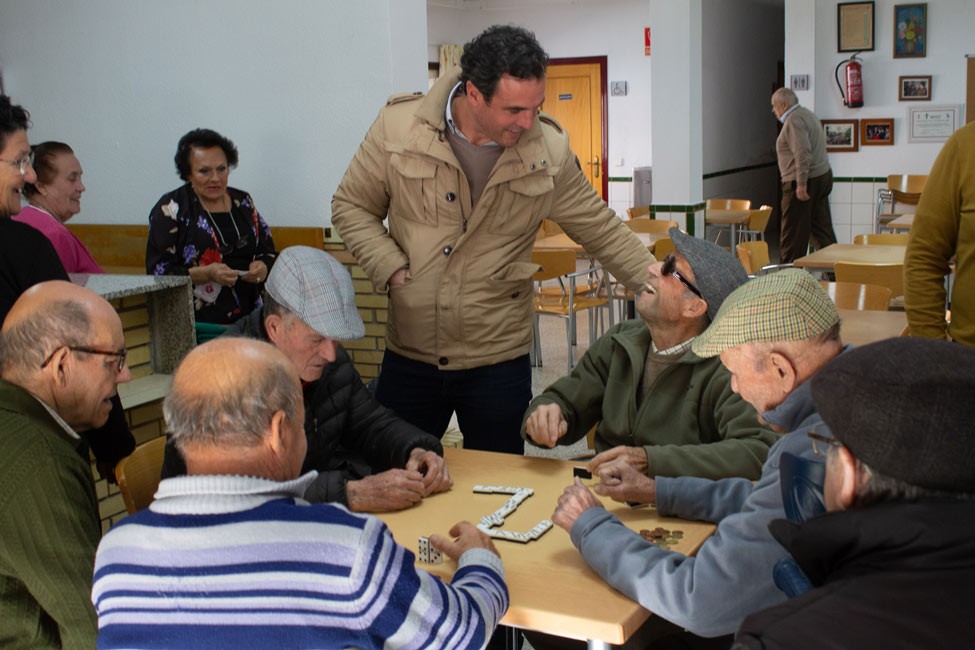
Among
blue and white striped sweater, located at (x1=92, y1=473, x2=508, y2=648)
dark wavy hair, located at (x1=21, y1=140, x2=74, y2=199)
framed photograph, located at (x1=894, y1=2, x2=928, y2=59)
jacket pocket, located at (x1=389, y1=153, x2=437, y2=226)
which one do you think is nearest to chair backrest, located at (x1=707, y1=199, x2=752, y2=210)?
framed photograph, located at (x1=894, y1=2, x2=928, y2=59)

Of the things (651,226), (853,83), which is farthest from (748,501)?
(853,83)

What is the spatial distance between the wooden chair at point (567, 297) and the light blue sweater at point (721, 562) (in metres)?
4.56

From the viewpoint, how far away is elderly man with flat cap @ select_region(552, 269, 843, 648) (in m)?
1.82

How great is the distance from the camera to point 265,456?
5.24ft

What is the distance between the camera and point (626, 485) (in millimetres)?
2352

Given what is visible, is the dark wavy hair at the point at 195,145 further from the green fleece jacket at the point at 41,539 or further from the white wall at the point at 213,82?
the green fleece jacket at the point at 41,539

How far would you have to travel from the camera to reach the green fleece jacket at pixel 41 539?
5.98ft

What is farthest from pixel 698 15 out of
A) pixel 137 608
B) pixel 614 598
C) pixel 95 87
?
pixel 137 608

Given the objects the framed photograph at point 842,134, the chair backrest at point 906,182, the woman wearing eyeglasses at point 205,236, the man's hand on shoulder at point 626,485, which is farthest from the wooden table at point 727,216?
the man's hand on shoulder at point 626,485

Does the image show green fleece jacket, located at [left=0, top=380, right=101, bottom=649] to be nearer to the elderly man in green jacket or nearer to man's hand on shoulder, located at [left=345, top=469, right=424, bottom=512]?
man's hand on shoulder, located at [left=345, top=469, right=424, bottom=512]

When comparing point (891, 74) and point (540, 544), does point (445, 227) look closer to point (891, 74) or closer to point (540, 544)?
point (540, 544)

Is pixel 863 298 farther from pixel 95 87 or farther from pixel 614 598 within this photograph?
pixel 95 87

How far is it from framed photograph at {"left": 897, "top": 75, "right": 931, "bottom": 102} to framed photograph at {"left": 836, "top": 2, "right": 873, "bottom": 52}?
54 cm

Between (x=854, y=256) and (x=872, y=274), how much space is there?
2.38 ft
